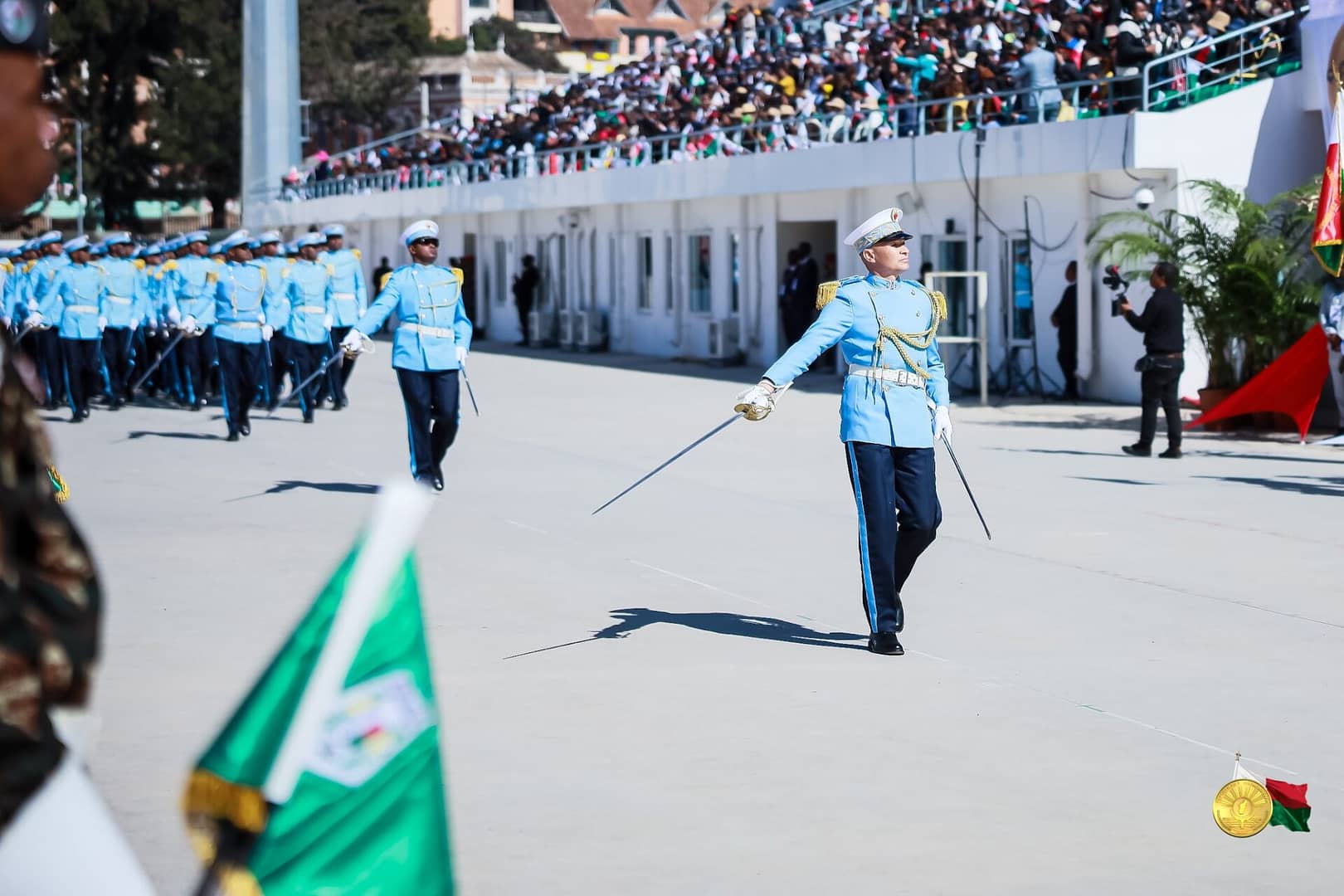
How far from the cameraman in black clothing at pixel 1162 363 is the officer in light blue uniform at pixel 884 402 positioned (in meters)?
8.96

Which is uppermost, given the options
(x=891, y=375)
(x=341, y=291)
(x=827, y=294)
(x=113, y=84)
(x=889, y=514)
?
(x=113, y=84)

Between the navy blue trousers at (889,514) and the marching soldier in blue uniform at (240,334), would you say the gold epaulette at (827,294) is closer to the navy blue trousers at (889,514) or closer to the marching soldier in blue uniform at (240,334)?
the navy blue trousers at (889,514)

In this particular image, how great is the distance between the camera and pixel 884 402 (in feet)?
28.4

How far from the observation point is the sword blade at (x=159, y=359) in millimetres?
23953

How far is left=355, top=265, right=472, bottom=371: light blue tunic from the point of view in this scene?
13.7 meters

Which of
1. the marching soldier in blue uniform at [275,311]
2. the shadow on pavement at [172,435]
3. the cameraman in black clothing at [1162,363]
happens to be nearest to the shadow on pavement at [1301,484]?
the cameraman in black clothing at [1162,363]

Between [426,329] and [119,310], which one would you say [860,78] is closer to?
[119,310]

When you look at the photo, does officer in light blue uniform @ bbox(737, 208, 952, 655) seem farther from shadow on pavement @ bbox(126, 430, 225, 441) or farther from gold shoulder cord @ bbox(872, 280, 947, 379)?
shadow on pavement @ bbox(126, 430, 225, 441)

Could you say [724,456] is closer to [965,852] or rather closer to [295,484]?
[295,484]

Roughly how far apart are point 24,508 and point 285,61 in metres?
53.6

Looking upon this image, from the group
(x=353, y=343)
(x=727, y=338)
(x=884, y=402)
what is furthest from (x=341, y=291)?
(x=884, y=402)

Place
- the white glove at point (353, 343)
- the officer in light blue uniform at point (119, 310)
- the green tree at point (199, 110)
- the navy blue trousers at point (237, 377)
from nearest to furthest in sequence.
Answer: the white glove at point (353, 343) < the navy blue trousers at point (237, 377) < the officer in light blue uniform at point (119, 310) < the green tree at point (199, 110)

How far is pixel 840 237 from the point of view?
30.1 meters

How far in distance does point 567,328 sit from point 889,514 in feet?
103
